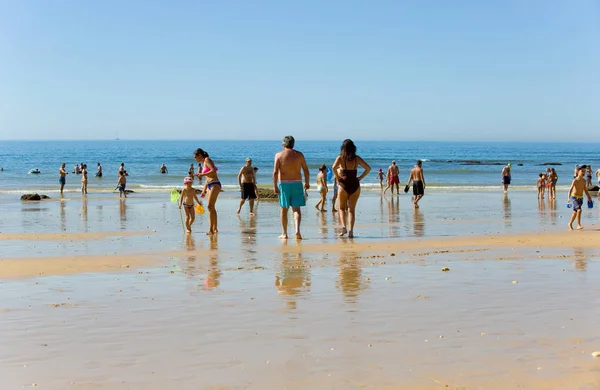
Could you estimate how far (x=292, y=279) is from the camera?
823 centimetres

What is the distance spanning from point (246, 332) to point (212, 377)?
1.09m

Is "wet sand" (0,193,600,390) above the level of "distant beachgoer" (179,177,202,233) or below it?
below

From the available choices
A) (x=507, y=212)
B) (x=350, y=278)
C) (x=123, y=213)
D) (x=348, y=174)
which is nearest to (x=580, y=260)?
(x=350, y=278)

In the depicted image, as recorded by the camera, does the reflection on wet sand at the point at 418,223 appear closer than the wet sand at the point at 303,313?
No

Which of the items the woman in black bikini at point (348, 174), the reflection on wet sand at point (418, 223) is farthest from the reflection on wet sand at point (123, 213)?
the reflection on wet sand at point (418, 223)

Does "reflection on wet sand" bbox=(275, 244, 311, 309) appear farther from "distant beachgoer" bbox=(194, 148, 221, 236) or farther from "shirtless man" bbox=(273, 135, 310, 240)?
"distant beachgoer" bbox=(194, 148, 221, 236)

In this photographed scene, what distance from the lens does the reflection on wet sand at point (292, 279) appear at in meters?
7.31

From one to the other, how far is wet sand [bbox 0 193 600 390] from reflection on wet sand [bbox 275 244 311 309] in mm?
25

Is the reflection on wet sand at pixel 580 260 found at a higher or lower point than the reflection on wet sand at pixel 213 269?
lower

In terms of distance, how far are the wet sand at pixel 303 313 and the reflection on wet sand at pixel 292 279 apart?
25 millimetres

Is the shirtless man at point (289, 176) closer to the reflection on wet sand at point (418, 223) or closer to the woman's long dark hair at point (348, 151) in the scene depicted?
the woman's long dark hair at point (348, 151)

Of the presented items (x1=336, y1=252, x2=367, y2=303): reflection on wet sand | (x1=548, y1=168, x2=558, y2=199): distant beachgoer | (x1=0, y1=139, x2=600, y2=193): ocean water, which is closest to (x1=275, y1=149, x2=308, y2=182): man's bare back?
(x1=336, y1=252, x2=367, y2=303): reflection on wet sand

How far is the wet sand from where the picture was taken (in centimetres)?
480

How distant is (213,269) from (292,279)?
136 centimetres
